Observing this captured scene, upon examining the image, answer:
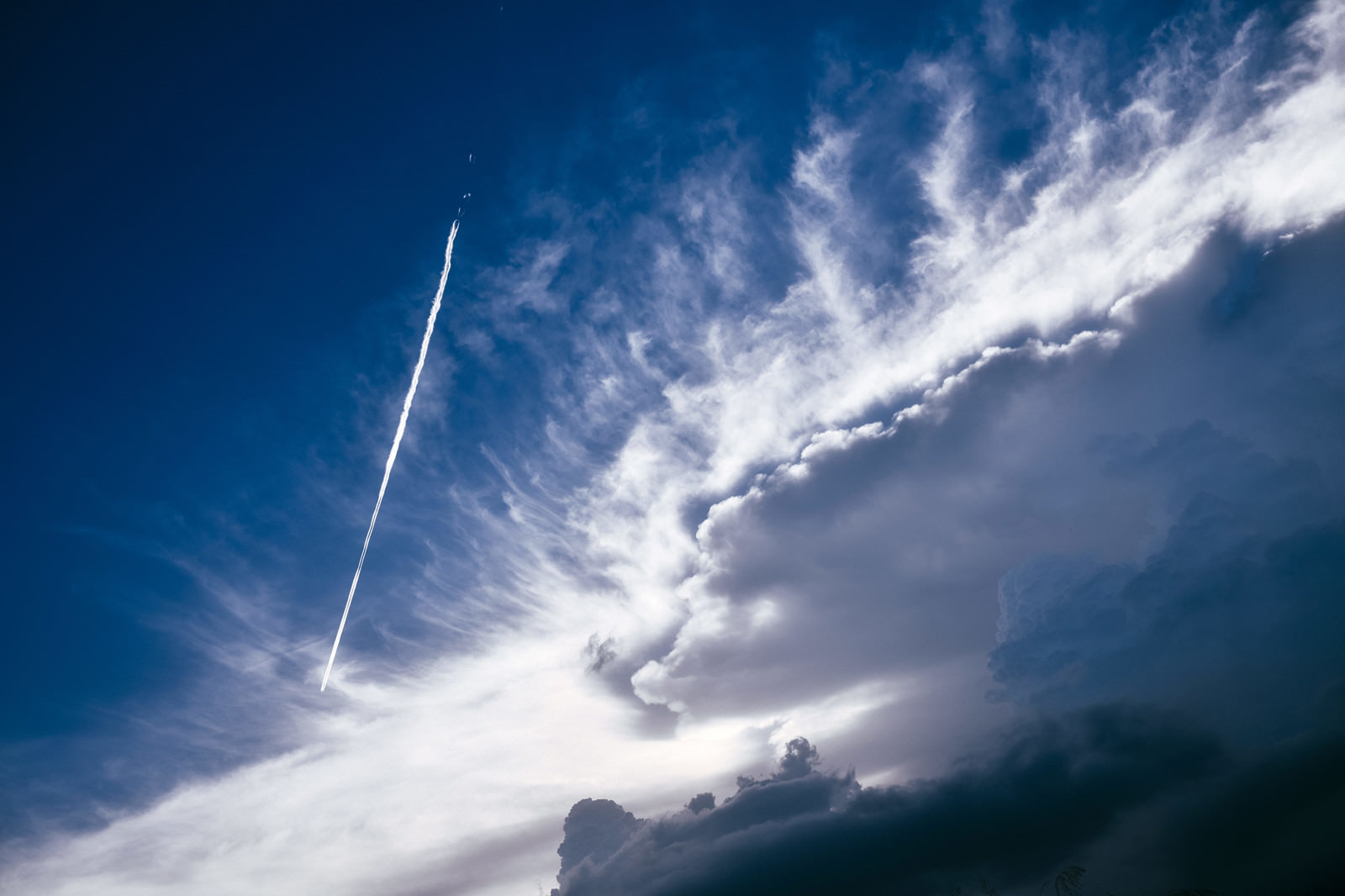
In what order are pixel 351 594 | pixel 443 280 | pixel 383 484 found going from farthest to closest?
pixel 351 594 → pixel 383 484 → pixel 443 280

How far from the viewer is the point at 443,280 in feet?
400

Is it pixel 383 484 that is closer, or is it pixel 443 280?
pixel 443 280

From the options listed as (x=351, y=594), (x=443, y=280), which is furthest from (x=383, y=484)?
(x=443, y=280)

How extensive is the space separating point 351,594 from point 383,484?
28.0 meters

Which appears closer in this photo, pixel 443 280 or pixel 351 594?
pixel 443 280

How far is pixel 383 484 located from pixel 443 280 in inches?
1522

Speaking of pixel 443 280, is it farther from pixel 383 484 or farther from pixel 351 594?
pixel 351 594

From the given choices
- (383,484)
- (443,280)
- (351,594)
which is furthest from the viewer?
(351,594)

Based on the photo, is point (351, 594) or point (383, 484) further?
point (351, 594)

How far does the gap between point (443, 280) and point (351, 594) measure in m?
66.5

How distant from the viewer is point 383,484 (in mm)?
138500

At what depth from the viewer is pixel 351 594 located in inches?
6014

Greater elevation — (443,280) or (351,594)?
(443,280)

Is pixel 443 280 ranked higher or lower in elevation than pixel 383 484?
higher
